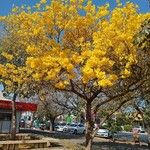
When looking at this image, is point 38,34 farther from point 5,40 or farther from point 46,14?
point 5,40

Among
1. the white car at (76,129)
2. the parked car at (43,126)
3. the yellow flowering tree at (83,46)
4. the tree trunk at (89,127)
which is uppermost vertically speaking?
the parked car at (43,126)

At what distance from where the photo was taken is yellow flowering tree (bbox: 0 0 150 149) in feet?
45.8

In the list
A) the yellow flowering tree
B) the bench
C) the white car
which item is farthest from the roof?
the yellow flowering tree

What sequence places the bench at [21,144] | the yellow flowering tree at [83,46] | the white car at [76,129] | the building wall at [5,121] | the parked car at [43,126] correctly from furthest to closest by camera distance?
the parked car at [43,126], the white car at [76,129], the building wall at [5,121], the bench at [21,144], the yellow flowering tree at [83,46]

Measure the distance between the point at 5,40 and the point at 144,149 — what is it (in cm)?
1496

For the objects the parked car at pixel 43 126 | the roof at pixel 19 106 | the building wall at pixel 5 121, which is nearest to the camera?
the roof at pixel 19 106

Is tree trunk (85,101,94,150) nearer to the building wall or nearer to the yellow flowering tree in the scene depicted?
the yellow flowering tree

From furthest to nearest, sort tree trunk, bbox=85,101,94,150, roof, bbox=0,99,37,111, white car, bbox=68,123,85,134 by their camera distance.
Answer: white car, bbox=68,123,85,134 < roof, bbox=0,99,37,111 < tree trunk, bbox=85,101,94,150

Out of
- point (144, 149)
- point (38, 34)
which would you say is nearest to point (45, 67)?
point (38, 34)

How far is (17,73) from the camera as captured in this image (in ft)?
53.6

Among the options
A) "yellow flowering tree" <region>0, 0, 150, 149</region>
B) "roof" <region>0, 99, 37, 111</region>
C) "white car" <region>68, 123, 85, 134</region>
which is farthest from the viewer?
"white car" <region>68, 123, 85, 134</region>

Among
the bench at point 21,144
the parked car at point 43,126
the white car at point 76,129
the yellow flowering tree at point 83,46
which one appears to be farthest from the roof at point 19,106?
the yellow flowering tree at point 83,46

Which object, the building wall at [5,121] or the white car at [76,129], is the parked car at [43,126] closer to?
the white car at [76,129]

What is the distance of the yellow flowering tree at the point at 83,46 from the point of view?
549 inches
